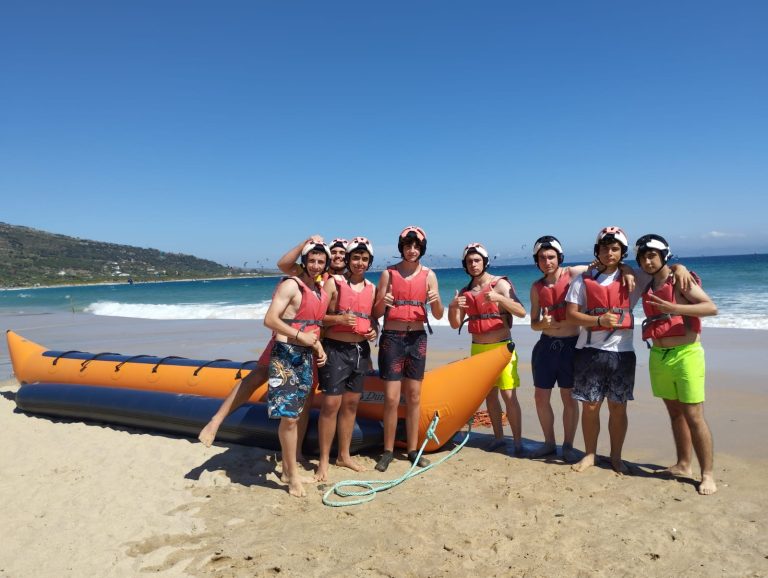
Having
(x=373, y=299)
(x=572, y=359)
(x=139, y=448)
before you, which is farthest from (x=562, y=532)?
(x=139, y=448)

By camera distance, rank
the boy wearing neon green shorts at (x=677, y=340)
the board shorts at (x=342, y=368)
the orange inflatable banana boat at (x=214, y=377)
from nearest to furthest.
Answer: the boy wearing neon green shorts at (x=677, y=340) → the board shorts at (x=342, y=368) → the orange inflatable banana boat at (x=214, y=377)

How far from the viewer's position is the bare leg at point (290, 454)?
12.4 feet

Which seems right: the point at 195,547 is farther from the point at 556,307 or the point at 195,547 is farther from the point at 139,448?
the point at 556,307

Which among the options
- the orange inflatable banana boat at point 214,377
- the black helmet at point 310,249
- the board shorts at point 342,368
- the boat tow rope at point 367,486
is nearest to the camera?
the boat tow rope at point 367,486

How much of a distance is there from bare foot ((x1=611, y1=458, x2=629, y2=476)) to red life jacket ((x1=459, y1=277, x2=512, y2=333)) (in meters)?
1.34

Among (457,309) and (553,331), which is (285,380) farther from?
(553,331)

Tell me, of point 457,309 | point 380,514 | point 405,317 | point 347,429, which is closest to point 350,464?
point 347,429

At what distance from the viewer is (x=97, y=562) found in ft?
9.73

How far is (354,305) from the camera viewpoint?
4.08 metres

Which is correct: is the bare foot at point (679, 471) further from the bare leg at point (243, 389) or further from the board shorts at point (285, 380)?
the bare leg at point (243, 389)

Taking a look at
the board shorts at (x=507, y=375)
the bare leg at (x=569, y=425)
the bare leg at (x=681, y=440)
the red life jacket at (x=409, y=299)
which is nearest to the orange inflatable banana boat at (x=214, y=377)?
the board shorts at (x=507, y=375)

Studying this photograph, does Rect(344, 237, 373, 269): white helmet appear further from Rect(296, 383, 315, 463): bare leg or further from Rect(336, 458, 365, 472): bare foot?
Rect(336, 458, 365, 472): bare foot

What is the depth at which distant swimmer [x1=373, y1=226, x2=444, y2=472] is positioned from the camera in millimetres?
4195

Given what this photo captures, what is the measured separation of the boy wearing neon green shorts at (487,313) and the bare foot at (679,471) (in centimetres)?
114
